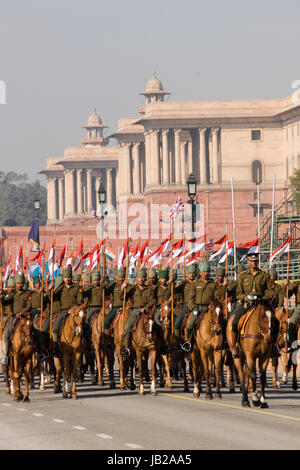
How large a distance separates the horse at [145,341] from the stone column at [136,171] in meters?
156

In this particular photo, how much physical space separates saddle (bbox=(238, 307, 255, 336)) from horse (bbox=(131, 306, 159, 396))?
281 centimetres

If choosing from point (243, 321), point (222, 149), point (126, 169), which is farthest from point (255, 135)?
point (243, 321)

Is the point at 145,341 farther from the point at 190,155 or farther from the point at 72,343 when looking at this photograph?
the point at 190,155

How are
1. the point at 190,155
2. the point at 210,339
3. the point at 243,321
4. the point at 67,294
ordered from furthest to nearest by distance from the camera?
the point at 190,155, the point at 67,294, the point at 210,339, the point at 243,321

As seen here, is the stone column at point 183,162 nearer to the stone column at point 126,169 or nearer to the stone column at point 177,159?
the stone column at point 177,159

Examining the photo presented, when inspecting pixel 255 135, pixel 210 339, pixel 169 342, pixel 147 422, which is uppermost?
pixel 255 135

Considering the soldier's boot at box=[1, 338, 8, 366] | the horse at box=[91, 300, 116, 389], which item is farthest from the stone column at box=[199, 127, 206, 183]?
the soldier's boot at box=[1, 338, 8, 366]

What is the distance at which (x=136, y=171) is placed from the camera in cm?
18412

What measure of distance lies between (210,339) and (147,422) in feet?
14.9

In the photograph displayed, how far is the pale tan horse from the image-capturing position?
83.2 feet

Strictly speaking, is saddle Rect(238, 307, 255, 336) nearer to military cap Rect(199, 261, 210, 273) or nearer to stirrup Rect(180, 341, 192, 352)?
stirrup Rect(180, 341, 192, 352)

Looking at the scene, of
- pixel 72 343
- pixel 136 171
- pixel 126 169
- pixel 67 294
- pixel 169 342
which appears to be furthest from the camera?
pixel 126 169

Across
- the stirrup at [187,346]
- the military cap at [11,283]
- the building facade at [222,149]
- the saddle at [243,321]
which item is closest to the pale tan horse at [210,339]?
the stirrup at [187,346]
